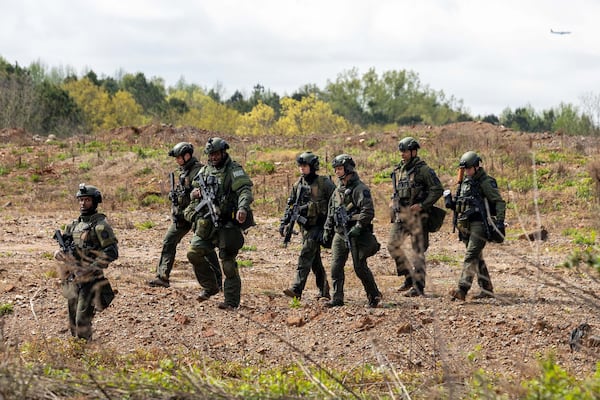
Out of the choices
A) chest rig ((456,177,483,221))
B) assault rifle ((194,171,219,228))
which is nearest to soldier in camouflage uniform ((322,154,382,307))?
chest rig ((456,177,483,221))

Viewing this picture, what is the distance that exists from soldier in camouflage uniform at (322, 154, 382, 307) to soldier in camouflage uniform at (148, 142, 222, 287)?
5.02ft

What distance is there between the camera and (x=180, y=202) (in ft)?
40.8

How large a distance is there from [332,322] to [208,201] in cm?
202

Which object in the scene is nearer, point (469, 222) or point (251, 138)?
point (469, 222)

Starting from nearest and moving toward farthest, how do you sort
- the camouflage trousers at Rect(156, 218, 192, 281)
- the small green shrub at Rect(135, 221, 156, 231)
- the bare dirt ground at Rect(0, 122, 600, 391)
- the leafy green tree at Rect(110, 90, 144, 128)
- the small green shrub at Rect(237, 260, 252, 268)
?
the bare dirt ground at Rect(0, 122, 600, 391) → the camouflage trousers at Rect(156, 218, 192, 281) → the small green shrub at Rect(237, 260, 252, 268) → the small green shrub at Rect(135, 221, 156, 231) → the leafy green tree at Rect(110, 90, 144, 128)

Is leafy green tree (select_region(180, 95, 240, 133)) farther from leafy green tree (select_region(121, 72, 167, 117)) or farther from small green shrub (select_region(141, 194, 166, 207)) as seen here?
small green shrub (select_region(141, 194, 166, 207))

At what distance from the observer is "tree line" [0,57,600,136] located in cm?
4922

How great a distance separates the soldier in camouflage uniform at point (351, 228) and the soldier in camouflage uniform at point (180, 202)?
1530 millimetres

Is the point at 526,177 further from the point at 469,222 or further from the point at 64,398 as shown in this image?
the point at 64,398

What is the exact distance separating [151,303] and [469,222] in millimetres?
3914

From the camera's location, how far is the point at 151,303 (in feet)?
37.7

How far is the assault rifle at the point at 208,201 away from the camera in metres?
11.2

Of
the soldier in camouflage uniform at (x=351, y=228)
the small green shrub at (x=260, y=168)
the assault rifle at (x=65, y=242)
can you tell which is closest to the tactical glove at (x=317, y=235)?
the soldier in camouflage uniform at (x=351, y=228)

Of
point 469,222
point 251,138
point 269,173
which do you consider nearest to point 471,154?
point 469,222
